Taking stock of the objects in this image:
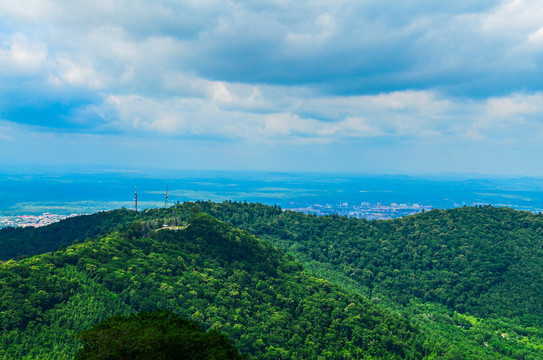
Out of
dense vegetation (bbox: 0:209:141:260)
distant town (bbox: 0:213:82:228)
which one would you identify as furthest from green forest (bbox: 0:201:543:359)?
distant town (bbox: 0:213:82:228)

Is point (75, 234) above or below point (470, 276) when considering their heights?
above

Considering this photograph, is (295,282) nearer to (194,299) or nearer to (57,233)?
(194,299)

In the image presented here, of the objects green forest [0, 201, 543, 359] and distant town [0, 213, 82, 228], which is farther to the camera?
distant town [0, 213, 82, 228]

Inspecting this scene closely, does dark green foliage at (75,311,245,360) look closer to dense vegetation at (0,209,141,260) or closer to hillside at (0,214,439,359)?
hillside at (0,214,439,359)

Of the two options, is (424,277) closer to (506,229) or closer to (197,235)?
(506,229)

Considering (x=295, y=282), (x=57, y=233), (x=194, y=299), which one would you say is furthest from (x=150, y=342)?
(x=57, y=233)

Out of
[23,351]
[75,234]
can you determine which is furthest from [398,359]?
[75,234]

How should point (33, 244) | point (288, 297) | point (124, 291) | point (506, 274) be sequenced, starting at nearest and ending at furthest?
point (124, 291) < point (288, 297) < point (506, 274) < point (33, 244)
